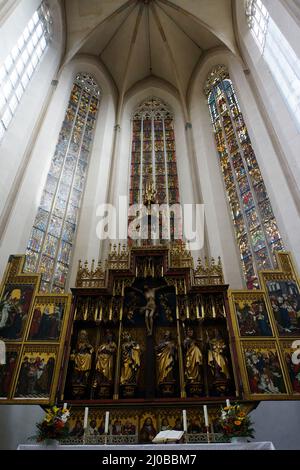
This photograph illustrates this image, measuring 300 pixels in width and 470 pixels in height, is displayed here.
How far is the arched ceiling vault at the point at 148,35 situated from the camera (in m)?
15.0

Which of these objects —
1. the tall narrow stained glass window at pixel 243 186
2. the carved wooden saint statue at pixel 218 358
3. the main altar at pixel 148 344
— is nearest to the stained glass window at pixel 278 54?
the tall narrow stained glass window at pixel 243 186

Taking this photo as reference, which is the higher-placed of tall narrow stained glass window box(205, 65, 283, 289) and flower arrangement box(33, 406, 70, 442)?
tall narrow stained glass window box(205, 65, 283, 289)

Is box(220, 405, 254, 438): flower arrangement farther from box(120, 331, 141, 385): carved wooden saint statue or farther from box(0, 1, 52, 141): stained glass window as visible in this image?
box(0, 1, 52, 141): stained glass window

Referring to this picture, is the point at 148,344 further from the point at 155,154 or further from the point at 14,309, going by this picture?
the point at 155,154

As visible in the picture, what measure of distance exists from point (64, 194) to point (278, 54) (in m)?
7.96

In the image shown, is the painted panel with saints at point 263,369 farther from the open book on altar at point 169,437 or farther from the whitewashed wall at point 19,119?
the whitewashed wall at point 19,119

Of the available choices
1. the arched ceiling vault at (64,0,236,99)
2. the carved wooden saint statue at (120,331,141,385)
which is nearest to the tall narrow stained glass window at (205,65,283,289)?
the arched ceiling vault at (64,0,236,99)

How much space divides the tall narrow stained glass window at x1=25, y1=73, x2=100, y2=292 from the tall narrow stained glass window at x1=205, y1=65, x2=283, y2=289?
17.0 feet

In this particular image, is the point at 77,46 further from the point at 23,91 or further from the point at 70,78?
the point at 23,91

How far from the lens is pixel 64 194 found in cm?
1219

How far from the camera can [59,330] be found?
272 inches

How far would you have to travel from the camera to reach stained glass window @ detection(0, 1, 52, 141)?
10039 mm

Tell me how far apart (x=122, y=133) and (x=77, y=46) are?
3858 millimetres

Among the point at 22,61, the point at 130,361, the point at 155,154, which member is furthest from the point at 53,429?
the point at 155,154
